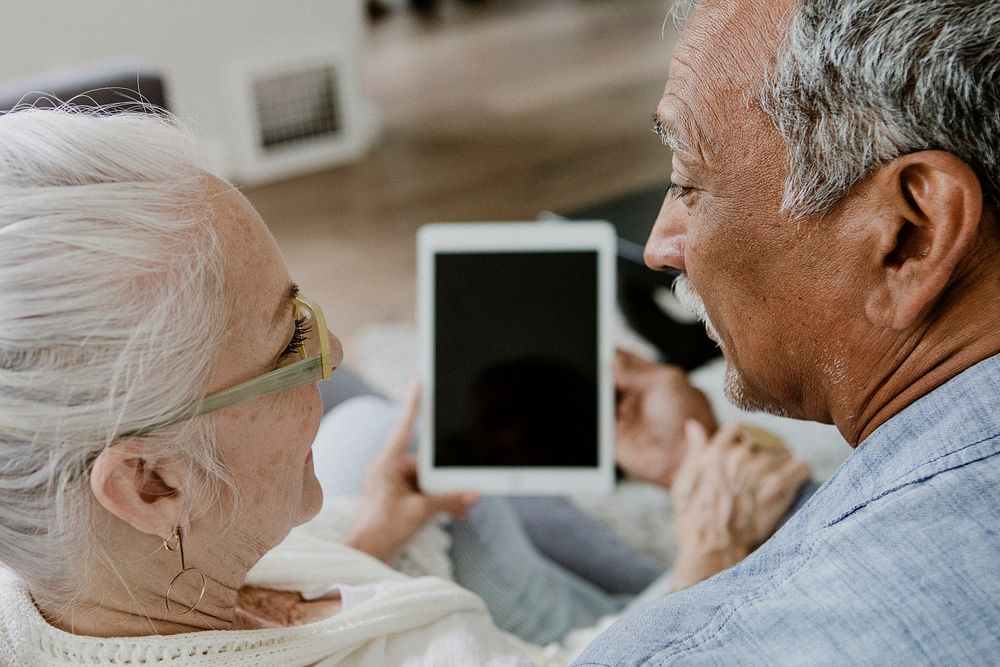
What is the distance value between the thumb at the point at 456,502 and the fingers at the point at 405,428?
96 millimetres

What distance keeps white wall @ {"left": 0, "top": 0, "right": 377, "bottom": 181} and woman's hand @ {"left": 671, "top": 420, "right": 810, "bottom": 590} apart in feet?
7.36

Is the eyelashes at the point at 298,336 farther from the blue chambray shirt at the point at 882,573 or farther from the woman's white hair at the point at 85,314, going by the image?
the blue chambray shirt at the point at 882,573

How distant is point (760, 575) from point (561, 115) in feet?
11.3

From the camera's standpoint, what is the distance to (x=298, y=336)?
0.94 metres

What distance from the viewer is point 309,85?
372cm

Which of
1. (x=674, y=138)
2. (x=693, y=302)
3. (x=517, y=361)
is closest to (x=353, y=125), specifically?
(x=517, y=361)

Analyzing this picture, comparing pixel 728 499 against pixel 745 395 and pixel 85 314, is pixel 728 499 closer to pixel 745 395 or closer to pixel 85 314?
pixel 745 395

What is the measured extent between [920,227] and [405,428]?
91cm

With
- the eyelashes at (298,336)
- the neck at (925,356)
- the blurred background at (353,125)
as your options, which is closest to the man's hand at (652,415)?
the neck at (925,356)

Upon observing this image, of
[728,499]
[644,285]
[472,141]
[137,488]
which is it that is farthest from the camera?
[472,141]

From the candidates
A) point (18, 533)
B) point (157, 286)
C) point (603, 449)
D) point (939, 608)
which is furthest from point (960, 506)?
point (603, 449)

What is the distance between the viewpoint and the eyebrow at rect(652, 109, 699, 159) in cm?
92

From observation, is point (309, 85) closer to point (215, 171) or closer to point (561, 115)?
point (561, 115)

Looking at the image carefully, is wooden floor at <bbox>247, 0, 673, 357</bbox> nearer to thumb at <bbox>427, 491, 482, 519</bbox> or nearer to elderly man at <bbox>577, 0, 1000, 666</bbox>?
thumb at <bbox>427, 491, 482, 519</bbox>
